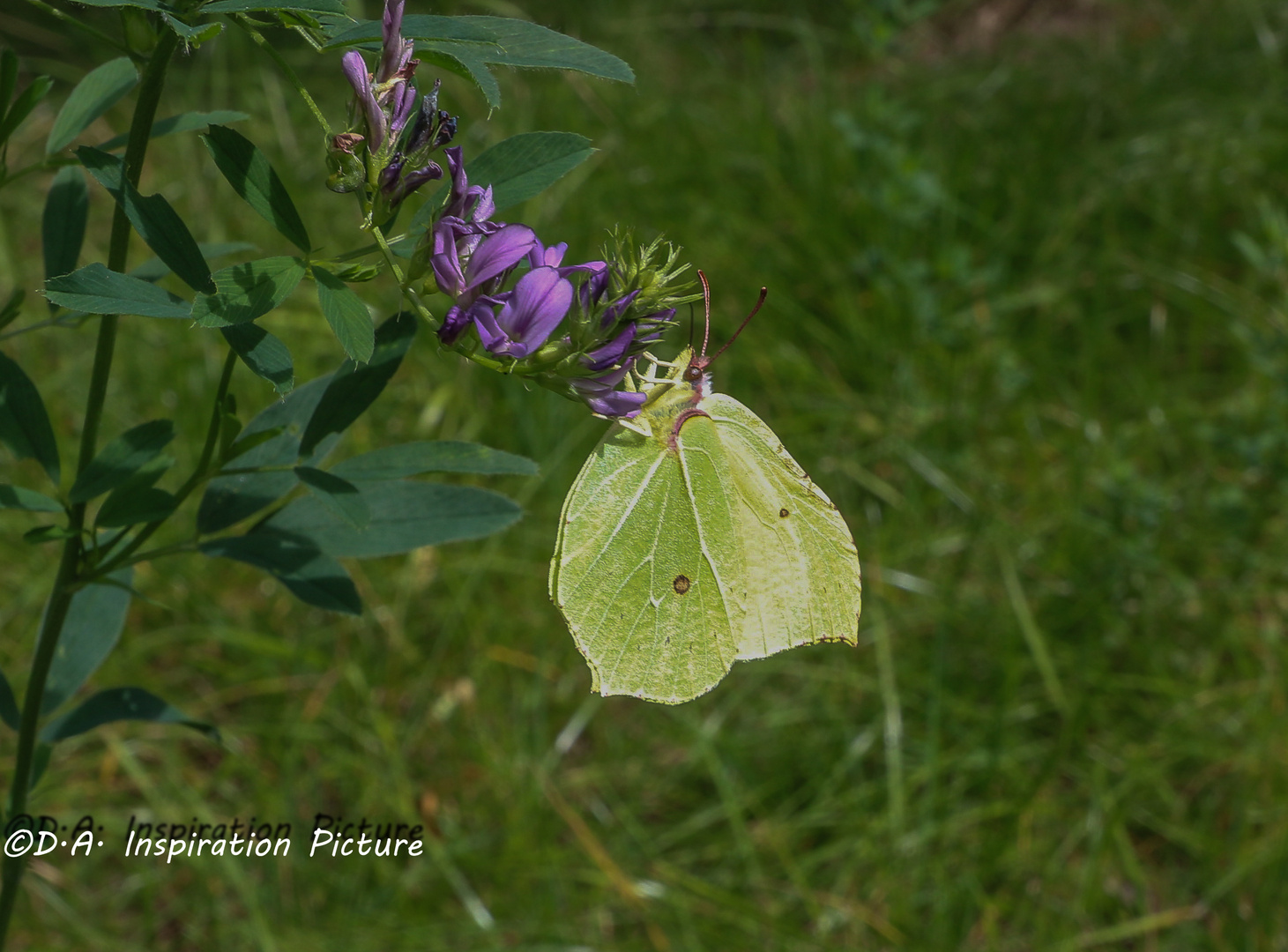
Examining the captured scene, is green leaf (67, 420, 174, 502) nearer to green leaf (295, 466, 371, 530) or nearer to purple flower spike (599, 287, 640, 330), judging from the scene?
green leaf (295, 466, 371, 530)

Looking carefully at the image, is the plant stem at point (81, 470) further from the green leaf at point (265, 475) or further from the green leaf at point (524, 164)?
the green leaf at point (524, 164)

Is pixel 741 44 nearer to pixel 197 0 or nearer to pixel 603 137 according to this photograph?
pixel 603 137

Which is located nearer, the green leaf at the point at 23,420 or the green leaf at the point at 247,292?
the green leaf at the point at 247,292

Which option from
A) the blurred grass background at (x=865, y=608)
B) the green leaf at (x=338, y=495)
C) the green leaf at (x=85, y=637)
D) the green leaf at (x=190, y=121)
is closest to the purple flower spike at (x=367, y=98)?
the green leaf at (x=190, y=121)

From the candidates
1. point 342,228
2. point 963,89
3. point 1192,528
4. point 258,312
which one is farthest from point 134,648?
point 963,89

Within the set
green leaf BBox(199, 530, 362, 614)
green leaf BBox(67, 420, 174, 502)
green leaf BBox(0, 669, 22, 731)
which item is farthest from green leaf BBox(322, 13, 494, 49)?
green leaf BBox(0, 669, 22, 731)

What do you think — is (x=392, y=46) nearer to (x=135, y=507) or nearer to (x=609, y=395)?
(x=609, y=395)

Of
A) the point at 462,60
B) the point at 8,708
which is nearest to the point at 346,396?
the point at 462,60
